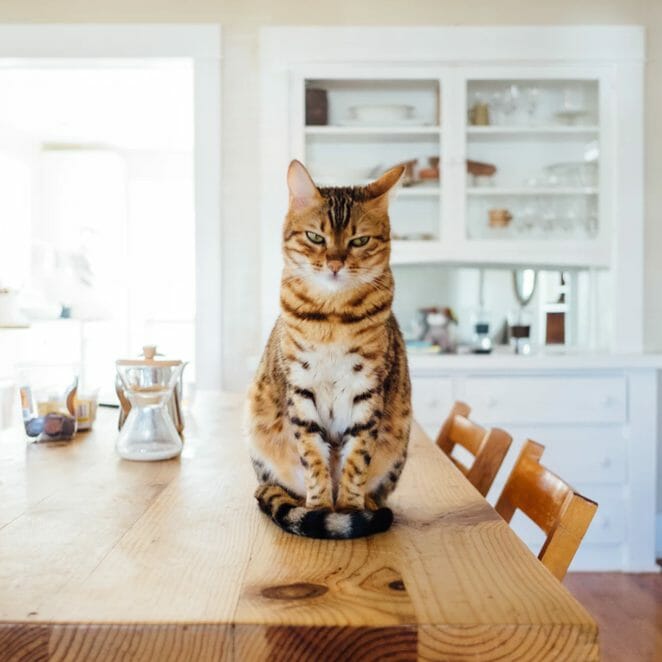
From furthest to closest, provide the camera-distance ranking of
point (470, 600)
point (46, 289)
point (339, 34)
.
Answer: point (46, 289), point (339, 34), point (470, 600)

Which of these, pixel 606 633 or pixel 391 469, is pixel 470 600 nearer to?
pixel 391 469

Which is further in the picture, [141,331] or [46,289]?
[141,331]

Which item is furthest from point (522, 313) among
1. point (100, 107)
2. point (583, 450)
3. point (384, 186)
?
point (100, 107)

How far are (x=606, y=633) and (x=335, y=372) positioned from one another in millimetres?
1916

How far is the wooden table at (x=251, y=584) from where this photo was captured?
23.3 inches

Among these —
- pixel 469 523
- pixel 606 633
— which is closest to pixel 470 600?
pixel 469 523

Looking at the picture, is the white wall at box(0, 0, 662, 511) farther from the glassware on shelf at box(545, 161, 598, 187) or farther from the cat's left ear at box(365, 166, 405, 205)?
the cat's left ear at box(365, 166, 405, 205)

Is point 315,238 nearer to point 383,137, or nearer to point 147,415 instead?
point 147,415

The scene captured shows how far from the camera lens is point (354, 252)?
900 millimetres

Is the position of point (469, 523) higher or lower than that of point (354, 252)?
lower

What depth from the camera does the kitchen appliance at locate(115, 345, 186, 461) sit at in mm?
1302

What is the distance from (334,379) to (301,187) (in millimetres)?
253

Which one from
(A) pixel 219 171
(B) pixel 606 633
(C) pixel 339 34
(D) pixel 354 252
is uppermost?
(C) pixel 339 34

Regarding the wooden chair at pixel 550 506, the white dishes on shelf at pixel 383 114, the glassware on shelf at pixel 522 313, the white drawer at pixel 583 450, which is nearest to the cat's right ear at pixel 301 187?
the wooden chair at pixel 550 506
